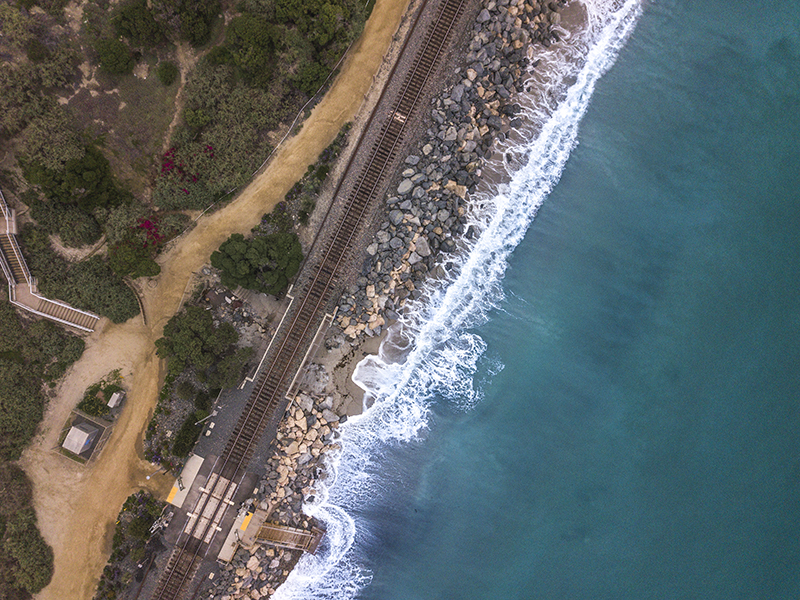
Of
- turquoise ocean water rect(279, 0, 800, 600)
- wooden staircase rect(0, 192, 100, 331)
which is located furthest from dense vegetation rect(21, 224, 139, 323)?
turquoise ocean water rect(279, 0, 800, 600)

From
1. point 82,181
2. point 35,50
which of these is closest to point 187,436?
point 82,181

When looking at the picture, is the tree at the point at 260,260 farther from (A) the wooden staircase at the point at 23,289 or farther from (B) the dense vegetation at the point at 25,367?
(B) the dense vegetation at the point at 25,367

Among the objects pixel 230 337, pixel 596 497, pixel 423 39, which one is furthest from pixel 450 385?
pixel 423 39

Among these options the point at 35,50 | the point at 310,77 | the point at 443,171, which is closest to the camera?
the point at 35,50

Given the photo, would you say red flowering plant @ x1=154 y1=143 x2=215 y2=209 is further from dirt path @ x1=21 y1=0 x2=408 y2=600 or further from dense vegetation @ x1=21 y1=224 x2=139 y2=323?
dense vegetation @ x1=21 y1=224 x2=139 y2=323

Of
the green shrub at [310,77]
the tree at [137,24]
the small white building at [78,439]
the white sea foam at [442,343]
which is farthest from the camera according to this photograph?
the white sea foam at [442,343]

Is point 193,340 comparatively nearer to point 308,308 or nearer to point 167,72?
point 308,308

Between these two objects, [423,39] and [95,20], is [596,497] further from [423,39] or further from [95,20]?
[95,20]

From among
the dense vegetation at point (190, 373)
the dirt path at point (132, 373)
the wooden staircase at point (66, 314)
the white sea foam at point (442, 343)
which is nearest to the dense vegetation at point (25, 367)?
the wooden staircase at point (66, 314)
